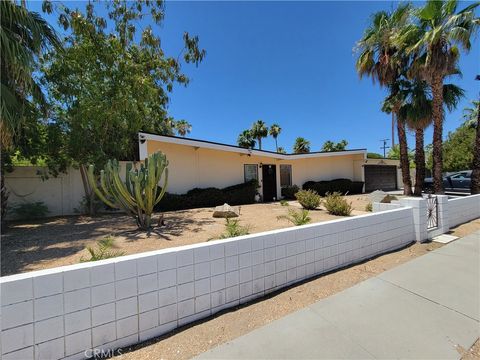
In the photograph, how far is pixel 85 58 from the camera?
29.4ft

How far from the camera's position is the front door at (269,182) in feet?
50.0

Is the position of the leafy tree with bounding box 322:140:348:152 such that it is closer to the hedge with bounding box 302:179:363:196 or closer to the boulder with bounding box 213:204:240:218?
the hedge with bounding box 302:179:363:196

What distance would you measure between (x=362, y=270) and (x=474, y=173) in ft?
35.6

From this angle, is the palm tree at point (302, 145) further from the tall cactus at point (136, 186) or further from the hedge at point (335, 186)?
the tall cactus at point (136, 186)

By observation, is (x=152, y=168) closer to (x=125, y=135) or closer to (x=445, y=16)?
(x=125, y=135)

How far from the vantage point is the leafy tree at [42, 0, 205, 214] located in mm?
8750

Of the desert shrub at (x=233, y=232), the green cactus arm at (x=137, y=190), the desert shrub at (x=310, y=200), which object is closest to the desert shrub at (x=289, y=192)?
the desert shrub at (x=310, y=200)

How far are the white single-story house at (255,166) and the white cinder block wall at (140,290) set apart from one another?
26.9ft

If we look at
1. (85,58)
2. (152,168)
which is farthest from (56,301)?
(85,58)

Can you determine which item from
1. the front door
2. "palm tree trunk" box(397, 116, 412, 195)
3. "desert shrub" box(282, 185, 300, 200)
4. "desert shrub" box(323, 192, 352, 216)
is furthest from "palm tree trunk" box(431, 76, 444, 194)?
the front door

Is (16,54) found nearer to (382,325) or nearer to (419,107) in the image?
(382,325)

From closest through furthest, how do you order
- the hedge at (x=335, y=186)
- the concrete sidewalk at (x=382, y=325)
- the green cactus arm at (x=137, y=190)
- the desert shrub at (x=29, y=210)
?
the concrete sidewalk at (x=382, y=325)
the green cactus arm at (x=137, y=190)
the desert shrub at (x=29, y=210)
the hedge at (x=335, y=186)

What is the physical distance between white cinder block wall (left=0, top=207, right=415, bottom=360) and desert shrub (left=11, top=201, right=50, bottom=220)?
31.6 feet

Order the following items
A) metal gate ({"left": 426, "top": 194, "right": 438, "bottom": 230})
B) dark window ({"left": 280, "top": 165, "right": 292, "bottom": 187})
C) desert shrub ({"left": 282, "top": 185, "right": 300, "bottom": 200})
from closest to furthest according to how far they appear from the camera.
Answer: metal gate ({"left": 426, "top": 194, "right": 438, "bottom": 230}) < desert shrub ({"left": 282, "top": 185, "right": 300, "bottom": 200}) < dark window ({"left": 280, "top": 165, "right": 292, "bottom": 187})
